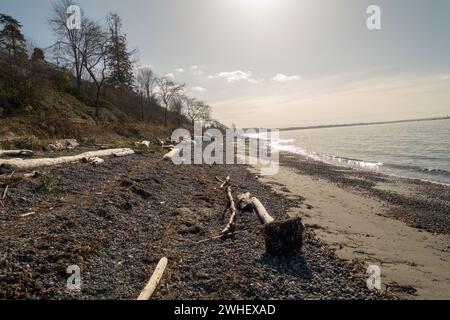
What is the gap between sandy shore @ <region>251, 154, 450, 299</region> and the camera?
8023 millimetres

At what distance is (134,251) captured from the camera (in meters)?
8.18

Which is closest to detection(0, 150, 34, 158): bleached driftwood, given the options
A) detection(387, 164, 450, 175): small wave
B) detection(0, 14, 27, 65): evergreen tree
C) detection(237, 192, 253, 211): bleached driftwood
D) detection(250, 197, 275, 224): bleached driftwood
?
detection(237, 192, 253, 211): bleached driftwood

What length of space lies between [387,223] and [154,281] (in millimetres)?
10005

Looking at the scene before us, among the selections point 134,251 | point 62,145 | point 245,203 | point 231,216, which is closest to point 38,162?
point 62,145

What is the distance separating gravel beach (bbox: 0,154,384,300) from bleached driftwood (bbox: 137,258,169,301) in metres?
0.14

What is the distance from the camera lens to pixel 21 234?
7.47 metres

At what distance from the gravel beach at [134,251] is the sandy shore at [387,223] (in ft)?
3.67

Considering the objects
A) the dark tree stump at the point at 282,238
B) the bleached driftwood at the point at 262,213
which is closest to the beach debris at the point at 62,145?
the bleached driftwood at the point at 262,213

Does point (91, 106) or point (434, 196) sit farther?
point (91, 106)

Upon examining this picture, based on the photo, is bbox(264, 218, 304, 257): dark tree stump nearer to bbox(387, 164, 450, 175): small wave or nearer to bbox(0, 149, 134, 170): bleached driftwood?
bbox(0, 149, 134, 170): bleached driftwood

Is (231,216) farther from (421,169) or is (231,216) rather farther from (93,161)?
(421,169)
